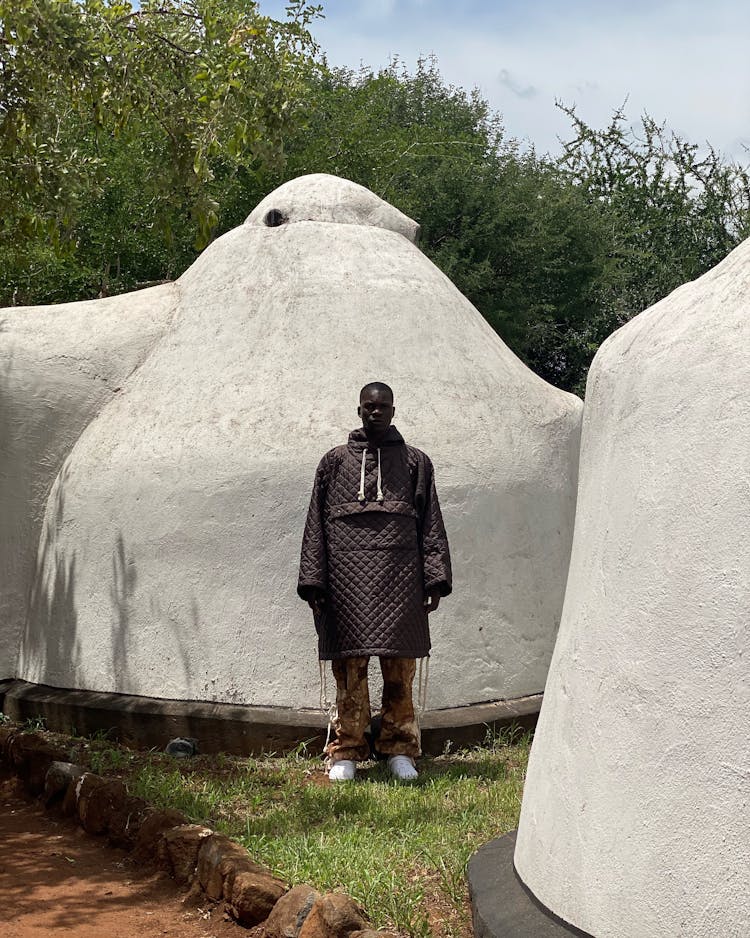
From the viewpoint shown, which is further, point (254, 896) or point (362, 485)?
point (362, 485)

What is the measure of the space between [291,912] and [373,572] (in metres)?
1.88

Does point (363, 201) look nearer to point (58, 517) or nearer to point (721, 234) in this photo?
point (58, 517)

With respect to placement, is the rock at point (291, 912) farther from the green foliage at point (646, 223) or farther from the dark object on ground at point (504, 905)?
the green foliage at point (646, 223)

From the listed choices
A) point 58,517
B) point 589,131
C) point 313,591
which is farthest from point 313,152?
point 313,591

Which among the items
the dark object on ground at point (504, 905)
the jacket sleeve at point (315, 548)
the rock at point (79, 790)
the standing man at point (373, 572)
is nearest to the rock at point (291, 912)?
the dark object on ground at point (504, 905)

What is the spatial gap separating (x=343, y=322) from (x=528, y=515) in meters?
1.42

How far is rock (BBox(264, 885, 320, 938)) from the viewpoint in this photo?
3863 mm

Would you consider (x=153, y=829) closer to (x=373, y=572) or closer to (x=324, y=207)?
(x=373, y=572)

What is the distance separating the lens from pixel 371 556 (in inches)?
218

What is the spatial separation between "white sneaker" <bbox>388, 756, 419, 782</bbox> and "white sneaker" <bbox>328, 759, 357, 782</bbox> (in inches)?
6.9

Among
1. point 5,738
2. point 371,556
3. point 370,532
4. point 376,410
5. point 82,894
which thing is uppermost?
point 376,410

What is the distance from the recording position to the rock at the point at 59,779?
5.36 m

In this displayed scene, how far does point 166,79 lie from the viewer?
7043 millimetres

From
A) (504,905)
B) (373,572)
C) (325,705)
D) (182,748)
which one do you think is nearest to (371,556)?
(373,572)
